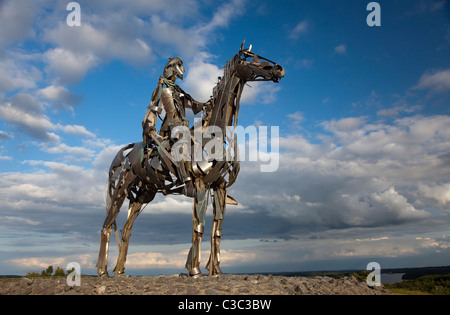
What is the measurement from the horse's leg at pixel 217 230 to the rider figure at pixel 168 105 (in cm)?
253

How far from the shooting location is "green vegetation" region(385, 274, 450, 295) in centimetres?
730

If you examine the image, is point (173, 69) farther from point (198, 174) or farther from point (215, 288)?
point (215, 288)

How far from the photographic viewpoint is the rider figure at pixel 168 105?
469 inches

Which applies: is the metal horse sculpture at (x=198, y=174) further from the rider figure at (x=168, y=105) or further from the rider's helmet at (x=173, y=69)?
the rider's helmet at (x=173, y=69)

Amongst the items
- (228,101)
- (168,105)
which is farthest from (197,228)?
(168,105)

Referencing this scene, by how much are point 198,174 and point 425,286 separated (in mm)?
6448

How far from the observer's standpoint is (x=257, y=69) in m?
10.2

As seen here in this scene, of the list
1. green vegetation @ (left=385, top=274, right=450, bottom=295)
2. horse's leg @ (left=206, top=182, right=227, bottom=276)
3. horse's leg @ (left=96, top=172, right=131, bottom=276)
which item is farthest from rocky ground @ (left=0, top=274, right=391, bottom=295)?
horse's leg @ (left=96, top=172, right=131, bottom=276)

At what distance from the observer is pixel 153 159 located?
11.9 metres

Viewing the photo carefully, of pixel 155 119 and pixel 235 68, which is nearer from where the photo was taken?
pixel 235 68
